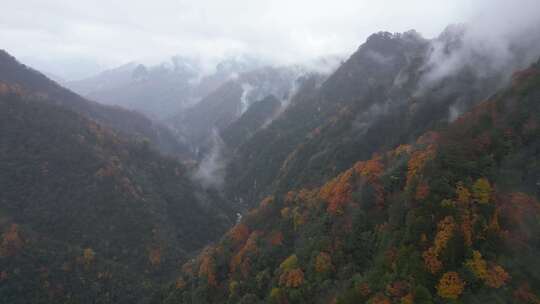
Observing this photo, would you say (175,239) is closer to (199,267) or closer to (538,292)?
(199,267)

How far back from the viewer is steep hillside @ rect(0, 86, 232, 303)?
449 ft

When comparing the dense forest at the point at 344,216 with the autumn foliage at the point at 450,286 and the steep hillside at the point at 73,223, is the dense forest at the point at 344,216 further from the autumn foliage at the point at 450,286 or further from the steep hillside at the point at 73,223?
the steep hillside at the point at 73,223

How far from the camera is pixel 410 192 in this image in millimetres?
79375

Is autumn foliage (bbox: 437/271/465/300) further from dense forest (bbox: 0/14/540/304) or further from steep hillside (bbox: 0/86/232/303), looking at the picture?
steep hillside (bbox: 0/86/232/303)

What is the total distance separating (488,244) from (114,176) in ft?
508

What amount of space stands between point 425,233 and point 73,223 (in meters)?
132

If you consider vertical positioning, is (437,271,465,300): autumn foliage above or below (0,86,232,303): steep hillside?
below

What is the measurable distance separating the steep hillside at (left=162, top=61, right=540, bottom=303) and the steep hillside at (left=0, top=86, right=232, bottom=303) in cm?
3950

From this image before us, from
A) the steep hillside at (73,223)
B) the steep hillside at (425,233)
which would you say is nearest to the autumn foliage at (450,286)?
the steep hillside at (425,233)

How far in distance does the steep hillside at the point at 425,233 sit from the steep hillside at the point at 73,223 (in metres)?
39.5

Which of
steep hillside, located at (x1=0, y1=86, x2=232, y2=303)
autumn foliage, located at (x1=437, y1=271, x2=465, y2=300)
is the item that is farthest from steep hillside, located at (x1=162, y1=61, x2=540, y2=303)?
steep hillside, located at (x1=0, y1=86, x2=232, y2=303)

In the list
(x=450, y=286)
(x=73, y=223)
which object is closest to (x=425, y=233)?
(x=450, y=286)

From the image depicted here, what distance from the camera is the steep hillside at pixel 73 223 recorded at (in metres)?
137

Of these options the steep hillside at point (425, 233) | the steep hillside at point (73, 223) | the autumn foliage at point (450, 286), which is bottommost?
the autumn foliage at point (450, 286)
